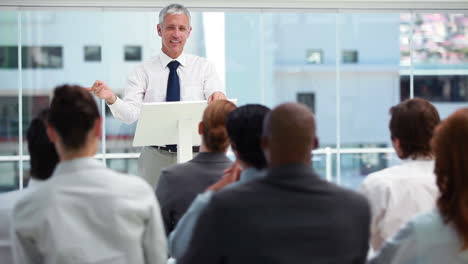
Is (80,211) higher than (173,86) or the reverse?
the reverse

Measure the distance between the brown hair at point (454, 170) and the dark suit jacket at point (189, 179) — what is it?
910mm

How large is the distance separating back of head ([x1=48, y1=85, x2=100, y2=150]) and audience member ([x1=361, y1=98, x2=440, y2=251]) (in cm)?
99

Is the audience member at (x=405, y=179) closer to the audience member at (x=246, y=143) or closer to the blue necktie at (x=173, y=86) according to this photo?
the audience member at (x=246, y=143)

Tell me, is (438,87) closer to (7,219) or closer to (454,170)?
(454,170)

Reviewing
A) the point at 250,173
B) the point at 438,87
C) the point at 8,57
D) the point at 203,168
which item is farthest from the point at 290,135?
the point at 438,87

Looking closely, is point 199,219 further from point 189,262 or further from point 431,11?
point 431,11

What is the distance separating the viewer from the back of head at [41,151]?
7.79 feet

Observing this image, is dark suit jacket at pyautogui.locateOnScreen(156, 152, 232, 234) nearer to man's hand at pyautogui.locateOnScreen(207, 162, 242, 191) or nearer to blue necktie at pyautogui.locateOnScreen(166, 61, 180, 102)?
man's hand at pyautogui.locateOnScreen(207, 162, 242, 191)

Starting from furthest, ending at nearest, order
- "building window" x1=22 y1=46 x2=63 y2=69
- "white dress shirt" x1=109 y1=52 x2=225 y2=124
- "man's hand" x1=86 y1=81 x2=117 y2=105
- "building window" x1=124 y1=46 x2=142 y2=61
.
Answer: "building window" x1=124 y1=46 x2=142 y2=61 < "building window" x1=22 y1=46 x2=63 y2=69 < "white dress shirt" x1=109 y1=52 x2=225 y2=124 < "man's hand" x1=86 y1=81 x2=117 y2=105

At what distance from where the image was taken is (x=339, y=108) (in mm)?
7812

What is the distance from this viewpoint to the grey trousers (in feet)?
14.6

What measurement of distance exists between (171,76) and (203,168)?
202 centimetres

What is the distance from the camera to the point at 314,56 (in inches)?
324

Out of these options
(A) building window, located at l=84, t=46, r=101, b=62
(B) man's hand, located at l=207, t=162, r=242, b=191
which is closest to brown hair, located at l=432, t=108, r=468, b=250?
(B) man's hand, located at l=207, t=162, r=242, b=191
